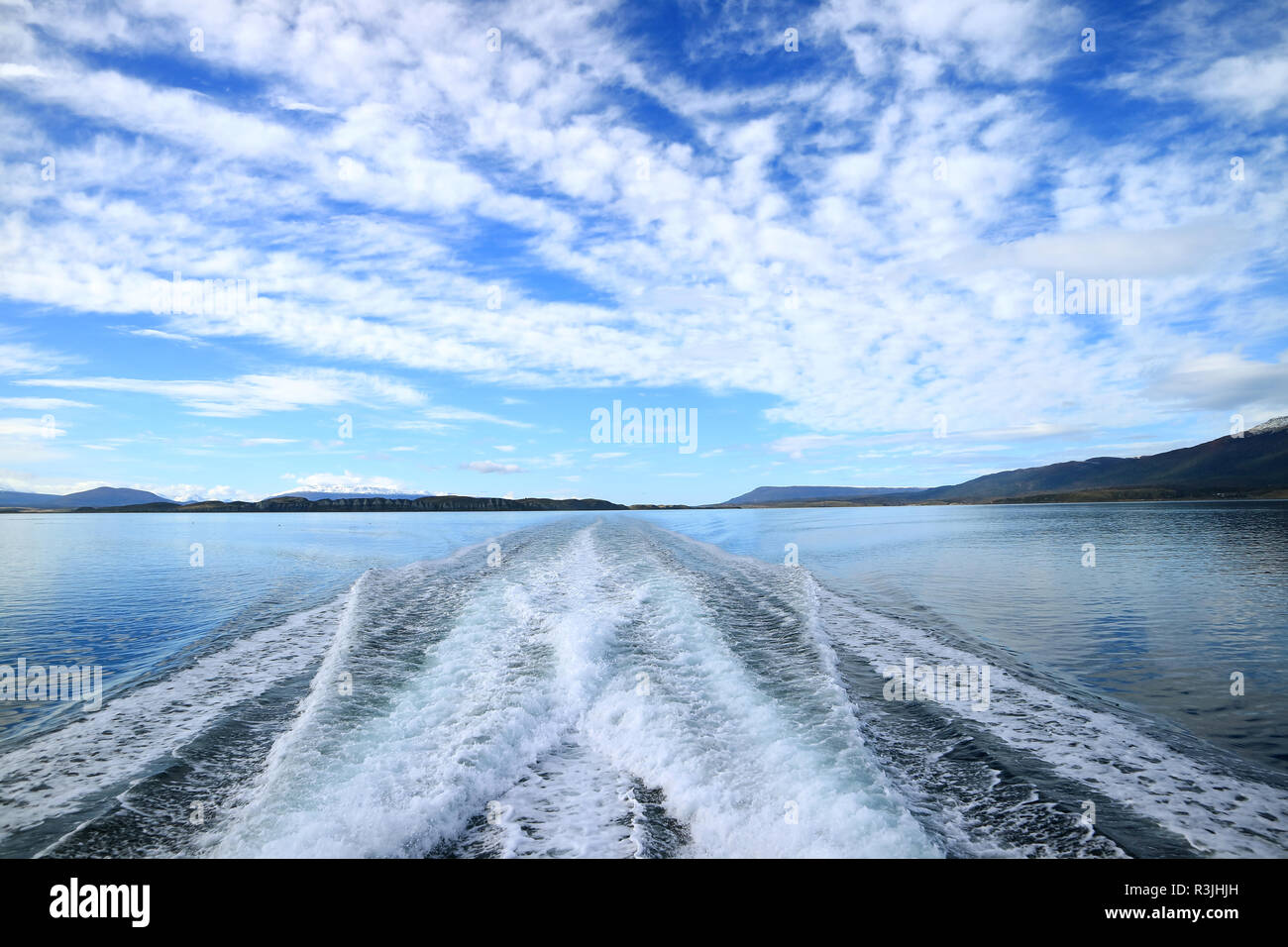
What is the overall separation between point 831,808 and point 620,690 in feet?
15.0

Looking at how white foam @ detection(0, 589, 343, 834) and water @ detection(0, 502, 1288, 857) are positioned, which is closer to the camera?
water @ detection(0, 502, 1288, 857)

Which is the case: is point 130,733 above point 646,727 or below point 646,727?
above

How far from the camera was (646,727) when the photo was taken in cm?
806

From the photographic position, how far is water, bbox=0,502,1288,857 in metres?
5.52

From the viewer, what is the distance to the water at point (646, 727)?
5523 millimetres

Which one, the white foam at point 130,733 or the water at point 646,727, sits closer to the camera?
the water at point 646,727

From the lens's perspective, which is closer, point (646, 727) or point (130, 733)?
point (130, 733)

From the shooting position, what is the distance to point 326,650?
40.3ft
